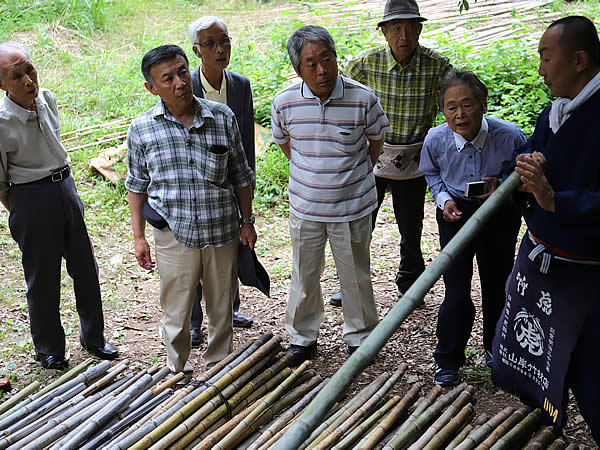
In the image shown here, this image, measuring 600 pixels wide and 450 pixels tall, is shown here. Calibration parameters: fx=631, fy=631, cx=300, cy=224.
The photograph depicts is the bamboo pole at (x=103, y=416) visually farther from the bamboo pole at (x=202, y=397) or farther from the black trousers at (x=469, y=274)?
the black trousers at (x=469, y=274)

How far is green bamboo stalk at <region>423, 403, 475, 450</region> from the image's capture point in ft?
8.35

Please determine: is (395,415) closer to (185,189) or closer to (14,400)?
(185,189)

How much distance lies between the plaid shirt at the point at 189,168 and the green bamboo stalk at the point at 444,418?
4.99ft

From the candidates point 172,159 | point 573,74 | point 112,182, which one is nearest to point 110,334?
point 172,159

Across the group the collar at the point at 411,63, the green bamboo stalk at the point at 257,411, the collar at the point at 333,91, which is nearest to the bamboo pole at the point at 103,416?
the green bamboo stalk at the point at 257,411

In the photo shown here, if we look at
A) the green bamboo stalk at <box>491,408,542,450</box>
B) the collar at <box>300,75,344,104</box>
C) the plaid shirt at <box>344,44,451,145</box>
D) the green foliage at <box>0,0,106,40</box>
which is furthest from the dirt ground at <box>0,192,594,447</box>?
the green foliage at <box>0,0,106,40</box>

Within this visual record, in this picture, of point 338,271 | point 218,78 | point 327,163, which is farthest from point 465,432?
point 218,78

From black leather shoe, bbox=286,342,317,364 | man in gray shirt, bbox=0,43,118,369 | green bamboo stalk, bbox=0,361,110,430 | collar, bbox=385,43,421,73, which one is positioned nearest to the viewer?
green bamboo stalk, bbox=0,361,110,430

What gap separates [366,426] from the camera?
268cm

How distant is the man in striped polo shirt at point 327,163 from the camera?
138 inches

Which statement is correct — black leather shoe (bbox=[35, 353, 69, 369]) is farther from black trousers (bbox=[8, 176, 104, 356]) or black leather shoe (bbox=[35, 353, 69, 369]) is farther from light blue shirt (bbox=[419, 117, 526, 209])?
light blue shirt (bbox=[419, 117, 526, 209])

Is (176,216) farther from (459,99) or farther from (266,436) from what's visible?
(459,99)

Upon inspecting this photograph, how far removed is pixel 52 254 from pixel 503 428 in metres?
2.81

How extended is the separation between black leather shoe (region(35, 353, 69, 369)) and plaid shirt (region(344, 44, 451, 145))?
8.56 feet
